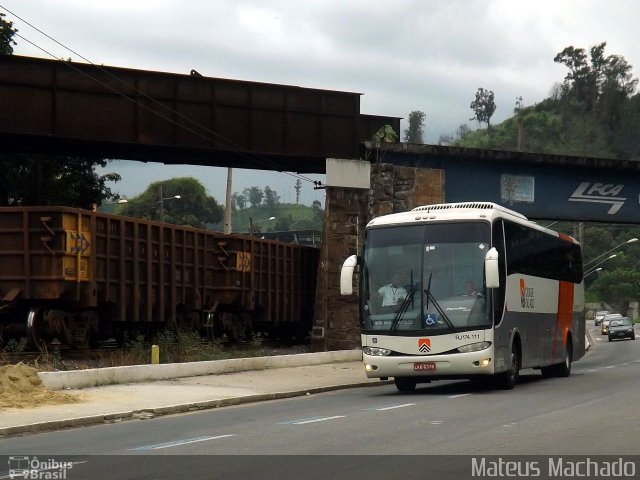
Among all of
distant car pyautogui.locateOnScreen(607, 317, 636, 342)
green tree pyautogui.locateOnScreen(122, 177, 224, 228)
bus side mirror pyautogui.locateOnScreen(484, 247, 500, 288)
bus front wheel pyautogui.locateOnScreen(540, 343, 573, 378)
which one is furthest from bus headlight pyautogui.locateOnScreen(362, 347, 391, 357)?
green tree pyautogui.locateOnScreen(122, 177, 224, 228)

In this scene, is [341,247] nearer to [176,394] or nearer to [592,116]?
[176,394]

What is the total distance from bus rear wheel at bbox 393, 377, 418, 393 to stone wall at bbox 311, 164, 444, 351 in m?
12.3

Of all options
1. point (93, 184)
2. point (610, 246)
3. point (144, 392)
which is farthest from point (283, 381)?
point (610, 246)

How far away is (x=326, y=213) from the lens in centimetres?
3444

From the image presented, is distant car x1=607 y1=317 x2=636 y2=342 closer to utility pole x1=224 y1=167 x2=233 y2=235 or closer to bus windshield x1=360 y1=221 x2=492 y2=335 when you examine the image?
utility pole x1=224 y1=167 x2=233 y2=235

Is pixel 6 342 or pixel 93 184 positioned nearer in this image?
pixel 6 342

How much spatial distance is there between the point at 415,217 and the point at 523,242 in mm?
3088

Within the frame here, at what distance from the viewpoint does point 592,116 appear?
156 metres

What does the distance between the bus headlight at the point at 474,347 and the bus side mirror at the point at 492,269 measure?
1.05m

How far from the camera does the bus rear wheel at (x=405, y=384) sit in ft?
71.1

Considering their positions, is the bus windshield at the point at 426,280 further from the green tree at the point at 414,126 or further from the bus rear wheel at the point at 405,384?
the green tree at the point at 414,126

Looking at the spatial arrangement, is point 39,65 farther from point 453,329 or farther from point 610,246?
point 610,246

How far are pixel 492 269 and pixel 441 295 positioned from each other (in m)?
1.16

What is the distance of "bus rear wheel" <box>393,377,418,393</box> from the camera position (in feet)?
71.1
